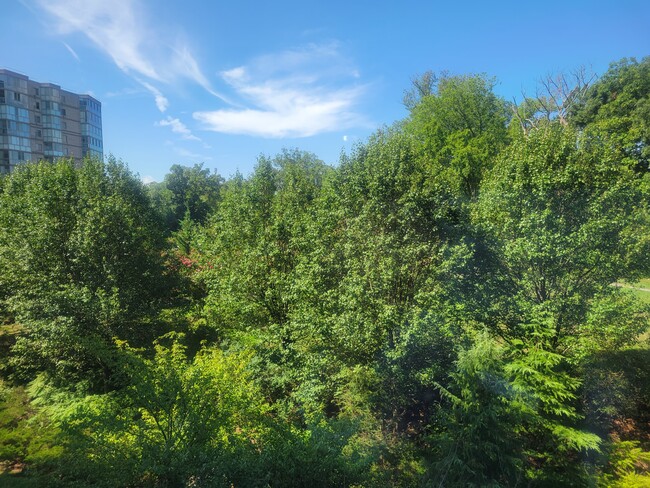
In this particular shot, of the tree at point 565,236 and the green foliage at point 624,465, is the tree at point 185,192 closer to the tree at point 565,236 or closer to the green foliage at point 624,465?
the tree at point 565,236

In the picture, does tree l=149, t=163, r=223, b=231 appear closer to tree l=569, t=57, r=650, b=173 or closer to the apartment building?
the apartment building

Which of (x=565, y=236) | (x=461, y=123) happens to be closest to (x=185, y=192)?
(x=461, y=123)

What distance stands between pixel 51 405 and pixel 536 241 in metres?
17.9

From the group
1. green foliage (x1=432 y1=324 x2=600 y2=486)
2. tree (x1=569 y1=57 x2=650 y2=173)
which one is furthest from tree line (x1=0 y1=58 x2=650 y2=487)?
tree (x1=569 y1=57 x2=650 y2=173)

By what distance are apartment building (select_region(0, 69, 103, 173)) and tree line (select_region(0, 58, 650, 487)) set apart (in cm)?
3853

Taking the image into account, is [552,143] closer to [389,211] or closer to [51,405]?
[389,211]

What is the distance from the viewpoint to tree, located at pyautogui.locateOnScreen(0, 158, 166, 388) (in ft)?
45.9

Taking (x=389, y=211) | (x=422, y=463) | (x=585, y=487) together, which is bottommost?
(x=585, y=487)

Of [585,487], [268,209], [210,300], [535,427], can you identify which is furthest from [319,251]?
[585,487]

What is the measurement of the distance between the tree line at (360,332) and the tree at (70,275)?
9 centimetres

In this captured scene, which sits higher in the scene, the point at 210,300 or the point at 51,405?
the point at 210,300

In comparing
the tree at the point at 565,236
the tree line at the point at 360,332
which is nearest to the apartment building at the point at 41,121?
the tree line at the point at 360,332

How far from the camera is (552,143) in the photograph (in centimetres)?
1246

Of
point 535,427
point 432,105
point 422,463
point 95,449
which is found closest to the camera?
point 95,449
